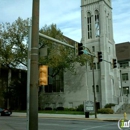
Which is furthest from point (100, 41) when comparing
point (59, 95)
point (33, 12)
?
point (33, 12)

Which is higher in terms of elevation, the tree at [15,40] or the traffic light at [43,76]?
the tree at [15,40]

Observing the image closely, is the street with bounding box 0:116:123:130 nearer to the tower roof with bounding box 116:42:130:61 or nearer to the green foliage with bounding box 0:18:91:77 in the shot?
the green foliage with bounding box 0:18:91:77

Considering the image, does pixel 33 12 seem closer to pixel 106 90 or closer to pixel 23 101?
pixel 106 90

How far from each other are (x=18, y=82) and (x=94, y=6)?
22.5 m

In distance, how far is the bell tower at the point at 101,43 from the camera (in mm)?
50091

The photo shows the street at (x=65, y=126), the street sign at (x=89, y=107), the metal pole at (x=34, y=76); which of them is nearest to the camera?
the metal pole at (x=34, y=76)

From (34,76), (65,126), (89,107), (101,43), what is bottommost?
(65,126)

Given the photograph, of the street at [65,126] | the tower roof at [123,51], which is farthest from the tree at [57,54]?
the street at [65,126]

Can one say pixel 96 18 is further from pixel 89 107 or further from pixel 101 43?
pixel 89 107

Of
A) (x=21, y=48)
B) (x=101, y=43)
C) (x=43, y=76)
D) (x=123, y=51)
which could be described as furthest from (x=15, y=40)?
(x=43, y=76)

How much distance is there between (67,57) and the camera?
161 feet

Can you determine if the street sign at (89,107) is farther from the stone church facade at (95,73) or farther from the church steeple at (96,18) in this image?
the church steeple at (96,18)

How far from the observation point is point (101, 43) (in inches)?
2014

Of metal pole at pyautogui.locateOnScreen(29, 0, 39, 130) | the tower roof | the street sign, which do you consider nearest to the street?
the street sign
